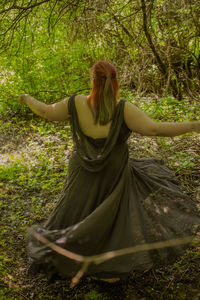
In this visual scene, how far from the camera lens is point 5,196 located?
183 inches

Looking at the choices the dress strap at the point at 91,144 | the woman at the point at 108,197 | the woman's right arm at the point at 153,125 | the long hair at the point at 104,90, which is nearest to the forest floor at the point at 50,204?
the woman at the point at 108,197

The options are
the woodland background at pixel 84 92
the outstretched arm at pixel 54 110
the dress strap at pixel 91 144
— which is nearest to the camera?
the dress strap at pixel 91 144

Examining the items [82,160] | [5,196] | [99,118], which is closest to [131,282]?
[82,160]

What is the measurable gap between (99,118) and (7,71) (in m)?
6.20

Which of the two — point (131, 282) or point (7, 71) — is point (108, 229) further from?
point (7, 71)

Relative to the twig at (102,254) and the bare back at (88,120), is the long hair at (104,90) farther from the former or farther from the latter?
the twig at (102,254)

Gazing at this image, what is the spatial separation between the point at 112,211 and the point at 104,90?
0.91 metres

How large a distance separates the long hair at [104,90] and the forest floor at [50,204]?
147cm

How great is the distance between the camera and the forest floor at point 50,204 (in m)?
2.69

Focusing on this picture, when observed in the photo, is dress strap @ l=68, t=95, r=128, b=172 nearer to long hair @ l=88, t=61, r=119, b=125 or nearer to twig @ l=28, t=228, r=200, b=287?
long hair @ l=88, t=61, r=119, b=125

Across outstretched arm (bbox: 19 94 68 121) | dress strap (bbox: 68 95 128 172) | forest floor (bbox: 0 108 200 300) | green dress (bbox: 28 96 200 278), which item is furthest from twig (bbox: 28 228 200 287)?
outstretched arm (bbox: 19 94 68 121)

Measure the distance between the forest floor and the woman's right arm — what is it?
1.33 metres

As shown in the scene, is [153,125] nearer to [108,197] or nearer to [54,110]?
[108,197]

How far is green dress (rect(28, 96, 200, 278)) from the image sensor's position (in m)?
2.28
